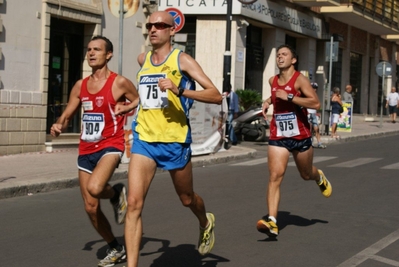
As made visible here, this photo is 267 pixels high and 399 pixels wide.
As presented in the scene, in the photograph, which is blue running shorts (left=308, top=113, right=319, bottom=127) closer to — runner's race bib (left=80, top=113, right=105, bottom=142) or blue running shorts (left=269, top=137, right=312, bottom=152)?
blue running shorts (left=269, top=137, right=312, bottom=152)

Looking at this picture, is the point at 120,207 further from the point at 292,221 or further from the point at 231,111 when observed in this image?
the point at 231,111

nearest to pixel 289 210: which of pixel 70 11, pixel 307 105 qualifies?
pixel 307 105

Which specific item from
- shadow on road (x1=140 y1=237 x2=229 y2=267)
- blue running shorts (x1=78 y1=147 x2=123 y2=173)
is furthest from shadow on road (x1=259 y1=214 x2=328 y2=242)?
blue running shorts (x1=78 y1=147 x2=123 y2=173)

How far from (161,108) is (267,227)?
2301 millimetres

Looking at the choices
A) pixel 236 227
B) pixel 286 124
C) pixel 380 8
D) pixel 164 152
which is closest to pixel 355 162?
pixel 236 227

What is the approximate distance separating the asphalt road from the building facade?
4.30 metres

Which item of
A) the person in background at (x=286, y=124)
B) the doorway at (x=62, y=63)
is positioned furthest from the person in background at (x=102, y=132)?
the doorway at (x=62, y=63)

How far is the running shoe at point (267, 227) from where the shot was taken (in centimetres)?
799

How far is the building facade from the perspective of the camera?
16781mm

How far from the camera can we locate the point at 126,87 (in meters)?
7.06

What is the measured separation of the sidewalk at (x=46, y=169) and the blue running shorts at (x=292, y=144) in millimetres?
4541

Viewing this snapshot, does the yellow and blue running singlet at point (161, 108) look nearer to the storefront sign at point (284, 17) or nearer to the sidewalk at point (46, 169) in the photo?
the sidewalk at point (46, 169)

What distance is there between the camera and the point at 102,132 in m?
6.95

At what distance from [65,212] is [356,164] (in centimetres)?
839
